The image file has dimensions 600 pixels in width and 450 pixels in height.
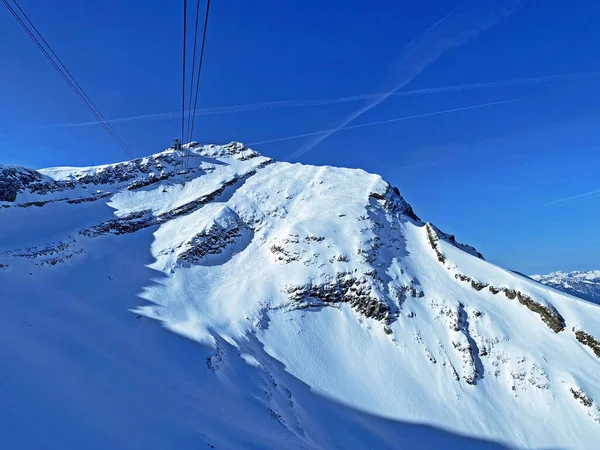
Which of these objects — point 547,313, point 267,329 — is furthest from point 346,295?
point 547,313

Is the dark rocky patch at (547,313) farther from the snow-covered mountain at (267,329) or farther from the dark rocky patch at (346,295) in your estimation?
the dark rocky patch at (346,295)

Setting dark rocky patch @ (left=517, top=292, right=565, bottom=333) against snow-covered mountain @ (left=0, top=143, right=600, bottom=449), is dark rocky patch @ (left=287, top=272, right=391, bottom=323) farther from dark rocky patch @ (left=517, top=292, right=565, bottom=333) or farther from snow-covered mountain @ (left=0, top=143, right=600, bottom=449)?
dark rocky patch @ (left=517, top=292, right=565, bottom=333)

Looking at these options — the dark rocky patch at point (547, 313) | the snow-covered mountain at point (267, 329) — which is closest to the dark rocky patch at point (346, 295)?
the snow-covered mountain at point (267, 329)

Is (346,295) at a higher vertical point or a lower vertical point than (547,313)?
higher

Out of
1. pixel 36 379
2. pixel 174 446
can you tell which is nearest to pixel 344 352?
pixel 174 446

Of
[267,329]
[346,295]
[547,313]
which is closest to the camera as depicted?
[267,329]

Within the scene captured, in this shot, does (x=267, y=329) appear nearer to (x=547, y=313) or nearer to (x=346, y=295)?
(x=346, y=295)

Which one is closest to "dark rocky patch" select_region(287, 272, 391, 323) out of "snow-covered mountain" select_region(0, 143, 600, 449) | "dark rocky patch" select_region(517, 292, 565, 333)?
"snow-covered mountain" select_region(0, 143, 600, 449)

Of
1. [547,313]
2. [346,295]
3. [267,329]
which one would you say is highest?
[346,295]
